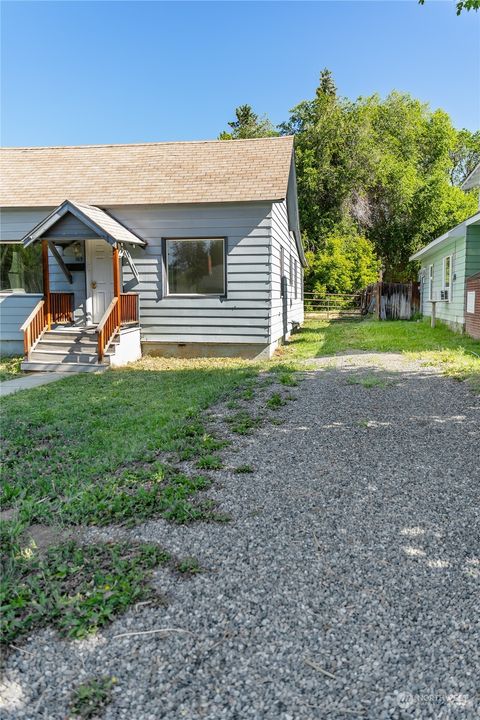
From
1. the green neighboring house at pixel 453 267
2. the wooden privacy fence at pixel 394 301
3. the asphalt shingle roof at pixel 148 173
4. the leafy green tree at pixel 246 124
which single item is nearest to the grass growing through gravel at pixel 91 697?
the asphalt shingle roof at pixel 148 173

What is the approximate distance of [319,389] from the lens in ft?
23.9

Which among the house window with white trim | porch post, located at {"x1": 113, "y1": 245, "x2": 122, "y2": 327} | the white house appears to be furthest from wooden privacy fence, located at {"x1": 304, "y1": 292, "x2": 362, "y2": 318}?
porch post, located at {"x1": 113, "y1": 245, "x2": 122, "y2": 327}

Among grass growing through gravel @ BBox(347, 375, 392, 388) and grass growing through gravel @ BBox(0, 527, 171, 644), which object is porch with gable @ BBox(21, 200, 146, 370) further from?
grass growing through gravel @ BBox(0, 527, 171, 644)

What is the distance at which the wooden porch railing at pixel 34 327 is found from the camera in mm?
9719

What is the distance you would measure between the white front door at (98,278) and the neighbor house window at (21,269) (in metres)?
1.26

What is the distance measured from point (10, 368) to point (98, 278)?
2769mm

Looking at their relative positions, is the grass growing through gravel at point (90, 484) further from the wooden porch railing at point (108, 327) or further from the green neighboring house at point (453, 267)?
the green neighboring house at point (453, 267)

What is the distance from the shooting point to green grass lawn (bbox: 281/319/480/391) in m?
8.82

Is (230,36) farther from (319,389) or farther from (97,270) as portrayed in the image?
(319,389)

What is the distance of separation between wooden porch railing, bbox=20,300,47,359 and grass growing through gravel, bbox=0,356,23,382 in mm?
402

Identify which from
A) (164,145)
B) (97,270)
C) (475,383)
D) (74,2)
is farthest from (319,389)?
(164,145)

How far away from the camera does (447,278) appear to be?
1630 centimetres

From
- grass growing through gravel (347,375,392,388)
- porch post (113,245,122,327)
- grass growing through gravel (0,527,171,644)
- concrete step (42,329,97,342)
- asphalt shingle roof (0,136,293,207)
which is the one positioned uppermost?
asphalt shingle roof (0,136,293,207)

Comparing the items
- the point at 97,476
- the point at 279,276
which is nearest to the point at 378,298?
the point at 279,276
